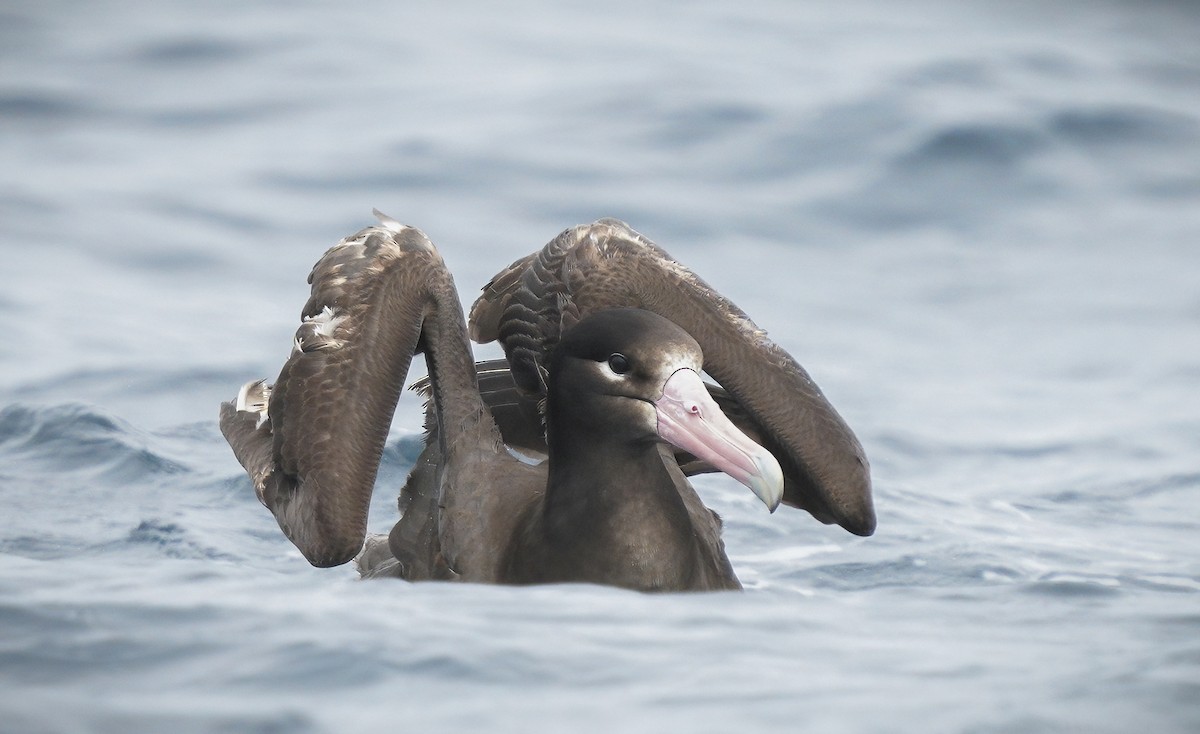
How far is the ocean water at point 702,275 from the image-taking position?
193 inches

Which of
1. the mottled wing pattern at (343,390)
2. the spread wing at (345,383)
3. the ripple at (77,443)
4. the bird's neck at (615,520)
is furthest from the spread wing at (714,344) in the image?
the ripple at (77,443)

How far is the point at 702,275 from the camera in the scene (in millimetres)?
13336

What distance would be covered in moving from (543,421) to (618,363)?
57.5 inches

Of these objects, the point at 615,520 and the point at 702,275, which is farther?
the point at 702,275

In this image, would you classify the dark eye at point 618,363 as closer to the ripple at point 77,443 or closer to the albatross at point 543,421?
the albatross at point 543,421

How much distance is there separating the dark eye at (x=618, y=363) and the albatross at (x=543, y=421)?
24 millimetres

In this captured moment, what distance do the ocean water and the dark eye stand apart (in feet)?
2.76

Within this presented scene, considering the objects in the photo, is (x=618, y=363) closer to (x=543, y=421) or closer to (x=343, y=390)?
(x=343, y=390)

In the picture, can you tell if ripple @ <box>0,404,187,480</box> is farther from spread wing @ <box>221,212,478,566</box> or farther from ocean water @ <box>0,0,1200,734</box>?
spread wing @ <box>221,212,478,566</box>

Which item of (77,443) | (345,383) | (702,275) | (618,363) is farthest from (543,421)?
(702,275)

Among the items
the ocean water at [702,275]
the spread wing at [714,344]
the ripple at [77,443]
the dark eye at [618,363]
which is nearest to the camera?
the ocean water at [702,275]

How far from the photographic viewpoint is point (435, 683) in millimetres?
4816

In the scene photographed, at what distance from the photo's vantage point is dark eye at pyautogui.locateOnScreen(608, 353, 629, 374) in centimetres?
655

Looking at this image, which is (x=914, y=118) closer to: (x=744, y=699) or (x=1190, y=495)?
(x=1190, y=495)
